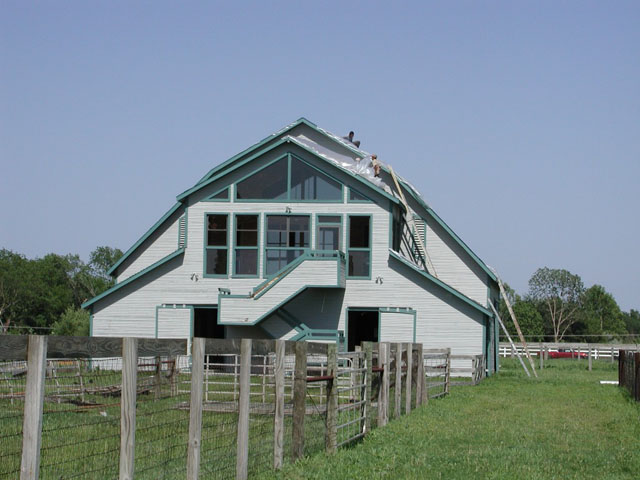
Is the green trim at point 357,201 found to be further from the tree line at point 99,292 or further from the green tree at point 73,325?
the tree line at point 99,292

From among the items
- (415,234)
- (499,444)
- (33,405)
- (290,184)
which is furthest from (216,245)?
(33,405)

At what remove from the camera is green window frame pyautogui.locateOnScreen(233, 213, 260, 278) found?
32.4 meters

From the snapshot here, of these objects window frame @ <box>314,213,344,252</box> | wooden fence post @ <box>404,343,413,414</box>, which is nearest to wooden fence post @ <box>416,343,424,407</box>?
wooden fence post @ <box>404,343,413,414</box>

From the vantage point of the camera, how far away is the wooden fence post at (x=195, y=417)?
352 inches

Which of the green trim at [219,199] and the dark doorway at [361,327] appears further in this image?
the dark doorway at [361,327]

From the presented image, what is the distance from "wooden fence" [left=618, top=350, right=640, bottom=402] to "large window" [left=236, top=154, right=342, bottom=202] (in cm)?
1090

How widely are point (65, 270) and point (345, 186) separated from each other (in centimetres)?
10322

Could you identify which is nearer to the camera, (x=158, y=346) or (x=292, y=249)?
(x=158, y=346)

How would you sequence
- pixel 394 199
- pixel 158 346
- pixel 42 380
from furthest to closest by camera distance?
pixel 394 199, pixel 158 346, pixel 42 380

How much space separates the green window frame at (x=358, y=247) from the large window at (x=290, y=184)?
1021 mm

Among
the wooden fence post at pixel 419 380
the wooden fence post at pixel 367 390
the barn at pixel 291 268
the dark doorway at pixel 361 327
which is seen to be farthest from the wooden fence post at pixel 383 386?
the dark doorway at pixel 361 327

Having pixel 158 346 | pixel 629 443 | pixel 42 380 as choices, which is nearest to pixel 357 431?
pixel 629 443

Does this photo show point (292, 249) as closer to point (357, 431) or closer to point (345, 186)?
point (345, 186)

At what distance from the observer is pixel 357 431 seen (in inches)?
566
